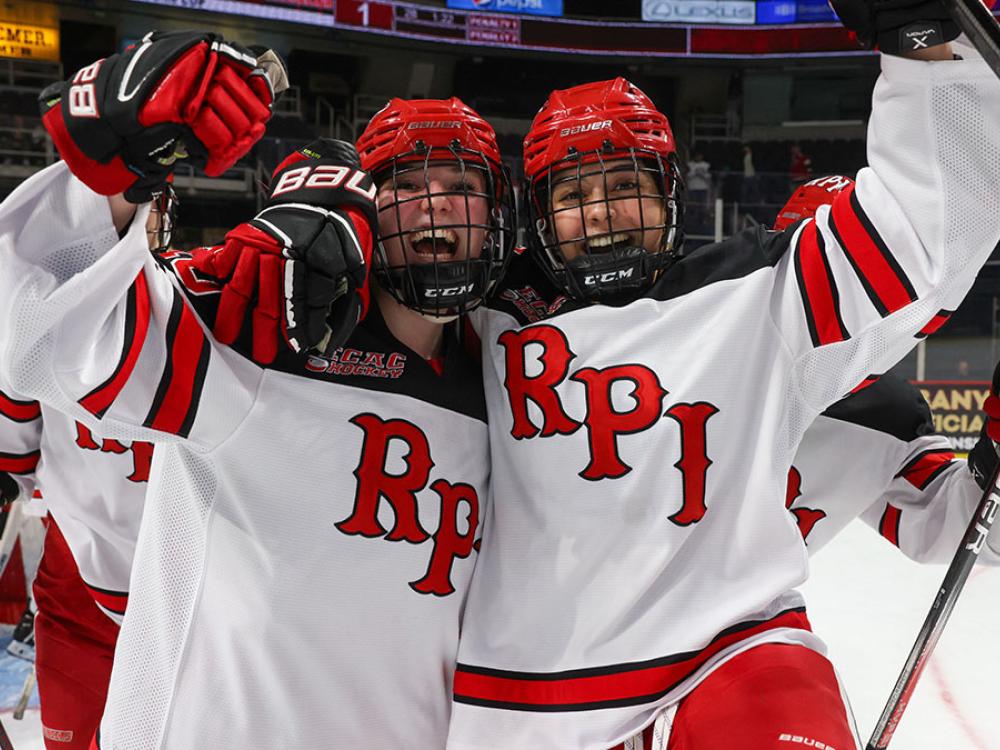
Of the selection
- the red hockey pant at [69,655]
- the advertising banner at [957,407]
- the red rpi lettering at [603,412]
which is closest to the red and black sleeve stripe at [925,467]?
the red rpi lettering at [603,412]

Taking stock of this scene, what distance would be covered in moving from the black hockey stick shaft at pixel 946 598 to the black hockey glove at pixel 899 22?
768mm

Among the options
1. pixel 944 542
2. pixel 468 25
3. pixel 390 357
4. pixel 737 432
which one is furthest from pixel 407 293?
pixel 468 25

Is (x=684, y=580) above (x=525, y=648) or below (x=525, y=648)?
above

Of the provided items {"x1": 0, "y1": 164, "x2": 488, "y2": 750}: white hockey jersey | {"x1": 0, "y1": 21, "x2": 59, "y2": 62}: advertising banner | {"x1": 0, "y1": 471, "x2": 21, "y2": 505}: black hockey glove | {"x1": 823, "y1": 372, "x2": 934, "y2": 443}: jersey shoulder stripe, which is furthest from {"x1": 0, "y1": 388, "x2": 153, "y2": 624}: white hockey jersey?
{"x1": 0, "y1": 21, "x2": 59, "y2": 62}: advertising banner

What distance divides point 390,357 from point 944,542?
1.08 metres

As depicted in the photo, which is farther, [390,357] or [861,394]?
[861,394]

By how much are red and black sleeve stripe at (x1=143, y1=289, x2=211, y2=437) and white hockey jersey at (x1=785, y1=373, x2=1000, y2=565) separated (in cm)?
111

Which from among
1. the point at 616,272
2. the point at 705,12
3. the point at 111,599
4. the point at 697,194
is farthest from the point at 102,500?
the point at 705,12

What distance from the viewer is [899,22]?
1.04m

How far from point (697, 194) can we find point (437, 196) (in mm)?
8449

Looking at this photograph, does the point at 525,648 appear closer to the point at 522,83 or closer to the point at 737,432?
the point at 737,432

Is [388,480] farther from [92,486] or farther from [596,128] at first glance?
[92,486]

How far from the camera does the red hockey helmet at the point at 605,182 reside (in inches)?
53.8

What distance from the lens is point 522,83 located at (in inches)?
461
